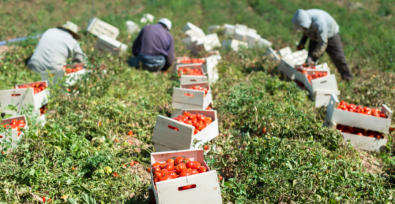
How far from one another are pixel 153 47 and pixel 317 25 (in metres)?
4.16

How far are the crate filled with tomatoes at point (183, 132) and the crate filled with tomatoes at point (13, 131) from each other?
1.87m

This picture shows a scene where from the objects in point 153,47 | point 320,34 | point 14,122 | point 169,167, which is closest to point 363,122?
point 320,34

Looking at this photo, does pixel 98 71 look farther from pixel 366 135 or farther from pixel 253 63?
pixel 366 135

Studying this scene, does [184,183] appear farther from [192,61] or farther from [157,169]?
[192,61]

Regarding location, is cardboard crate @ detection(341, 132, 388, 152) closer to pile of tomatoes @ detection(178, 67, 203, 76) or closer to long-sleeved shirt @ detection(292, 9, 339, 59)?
long-sleeved shirt @ detection(292, 9, 339, 59)

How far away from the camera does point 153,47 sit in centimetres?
730


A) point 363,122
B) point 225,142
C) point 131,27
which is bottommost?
point 225,142

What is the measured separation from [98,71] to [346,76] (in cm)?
639

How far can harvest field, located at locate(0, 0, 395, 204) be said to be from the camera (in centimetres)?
330

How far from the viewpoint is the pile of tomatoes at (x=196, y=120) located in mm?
4000

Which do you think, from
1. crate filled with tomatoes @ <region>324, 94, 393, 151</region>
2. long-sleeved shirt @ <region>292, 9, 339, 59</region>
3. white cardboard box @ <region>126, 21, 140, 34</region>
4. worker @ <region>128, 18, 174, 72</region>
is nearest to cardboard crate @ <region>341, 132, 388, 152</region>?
crate filled with tomatoes @ <region>324, 94, 393, 151</region>

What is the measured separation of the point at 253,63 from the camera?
27.2 ft

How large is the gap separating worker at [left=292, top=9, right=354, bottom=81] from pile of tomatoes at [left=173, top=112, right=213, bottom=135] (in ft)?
12.8

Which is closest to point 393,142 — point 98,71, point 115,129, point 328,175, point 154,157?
point 328,175
